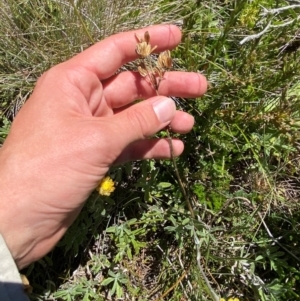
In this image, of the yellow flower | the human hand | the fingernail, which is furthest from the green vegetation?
the fingernail

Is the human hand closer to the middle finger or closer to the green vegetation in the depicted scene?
the middle finger

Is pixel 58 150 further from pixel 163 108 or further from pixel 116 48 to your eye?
pixel 116 48

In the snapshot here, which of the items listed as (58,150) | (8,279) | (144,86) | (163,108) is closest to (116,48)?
(144,86)

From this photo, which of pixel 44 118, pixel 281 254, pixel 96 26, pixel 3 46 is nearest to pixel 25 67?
pixel 3 46

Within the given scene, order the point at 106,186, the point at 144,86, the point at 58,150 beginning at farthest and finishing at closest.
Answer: the point at 144,86 → the point at 106,186 → the point at 58,150

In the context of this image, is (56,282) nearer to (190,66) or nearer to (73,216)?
(73,216)

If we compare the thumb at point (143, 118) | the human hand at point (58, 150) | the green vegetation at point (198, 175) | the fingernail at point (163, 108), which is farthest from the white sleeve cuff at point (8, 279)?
the fingernail at point (163, 108)

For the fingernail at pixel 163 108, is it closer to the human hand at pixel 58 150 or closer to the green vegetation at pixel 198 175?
the human hand at pixel 58 150
